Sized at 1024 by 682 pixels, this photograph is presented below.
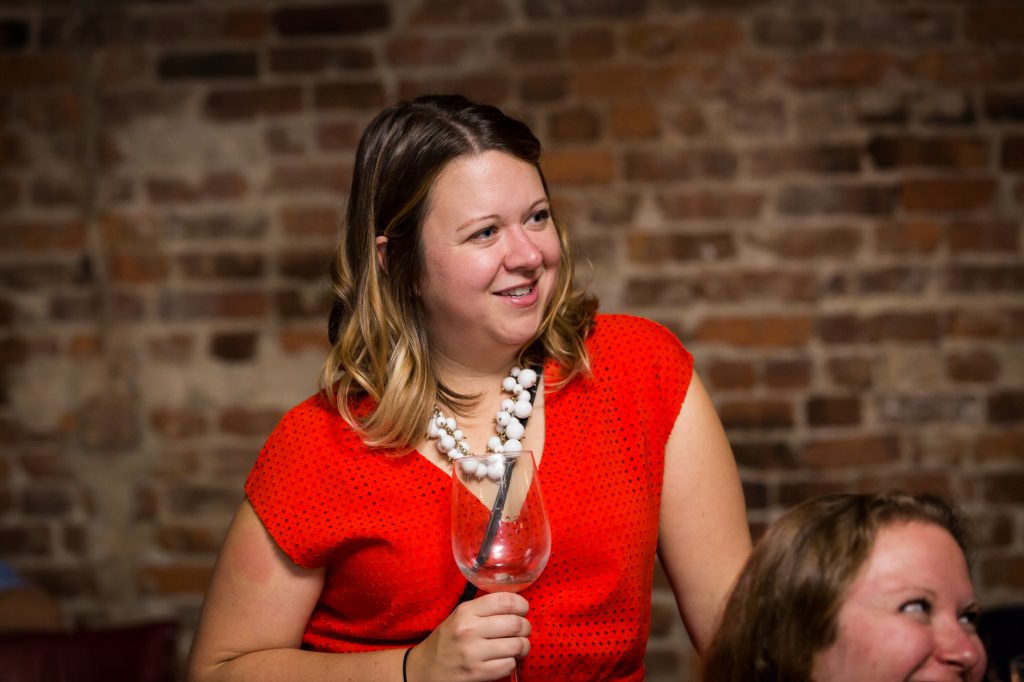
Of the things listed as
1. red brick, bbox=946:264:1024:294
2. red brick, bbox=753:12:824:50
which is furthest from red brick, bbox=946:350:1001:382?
red brick, bbox=753:12:824:50

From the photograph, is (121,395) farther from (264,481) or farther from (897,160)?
(897,160)

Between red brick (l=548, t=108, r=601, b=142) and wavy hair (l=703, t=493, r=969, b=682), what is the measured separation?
4.42ft

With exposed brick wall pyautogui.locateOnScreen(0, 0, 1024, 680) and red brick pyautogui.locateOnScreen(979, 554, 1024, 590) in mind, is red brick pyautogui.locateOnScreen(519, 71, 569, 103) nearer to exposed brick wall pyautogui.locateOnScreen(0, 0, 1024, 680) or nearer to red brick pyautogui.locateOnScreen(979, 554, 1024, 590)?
exposed brick wall pyautogui.locateOnScreen(0, 0, 1024, 680)

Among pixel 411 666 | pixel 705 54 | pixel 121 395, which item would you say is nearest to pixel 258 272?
pixel 121 395

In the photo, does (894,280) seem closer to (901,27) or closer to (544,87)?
(901,27)

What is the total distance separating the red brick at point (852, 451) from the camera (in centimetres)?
239

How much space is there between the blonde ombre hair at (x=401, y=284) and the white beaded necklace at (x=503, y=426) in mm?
28

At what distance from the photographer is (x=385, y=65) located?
7.99 ft

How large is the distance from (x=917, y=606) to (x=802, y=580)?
0.39ft

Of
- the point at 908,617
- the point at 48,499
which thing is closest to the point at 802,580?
the point at 908,617

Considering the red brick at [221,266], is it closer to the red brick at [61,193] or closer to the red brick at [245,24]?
the red brick at [61,193]

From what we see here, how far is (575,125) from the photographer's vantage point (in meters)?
2.40

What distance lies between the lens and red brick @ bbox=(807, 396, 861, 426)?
7.86 feet

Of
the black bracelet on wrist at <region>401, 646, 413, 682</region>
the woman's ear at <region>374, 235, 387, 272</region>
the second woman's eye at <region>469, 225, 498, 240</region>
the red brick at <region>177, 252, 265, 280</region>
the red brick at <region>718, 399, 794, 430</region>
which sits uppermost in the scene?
the second woman's eye at <region>469, 225, 498, 240</region>
